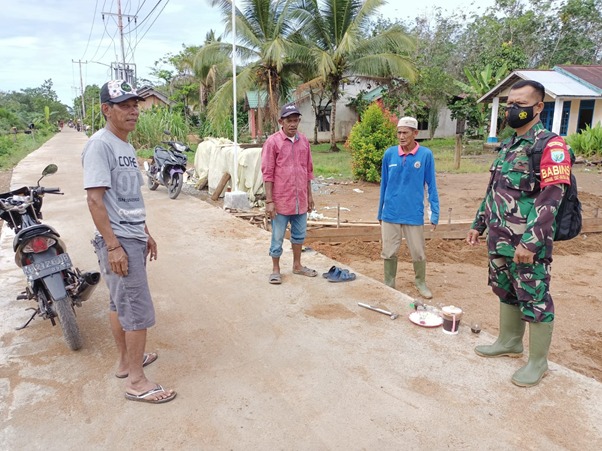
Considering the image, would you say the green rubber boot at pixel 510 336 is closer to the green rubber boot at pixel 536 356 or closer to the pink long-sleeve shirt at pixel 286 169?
the green rubber boot at pixel 536 356

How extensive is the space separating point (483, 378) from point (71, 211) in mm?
7557

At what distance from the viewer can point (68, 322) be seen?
315 centimetres

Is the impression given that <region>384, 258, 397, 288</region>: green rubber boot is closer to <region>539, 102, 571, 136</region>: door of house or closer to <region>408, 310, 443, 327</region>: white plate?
<region>408, 310, 443, 327</region>: white plate

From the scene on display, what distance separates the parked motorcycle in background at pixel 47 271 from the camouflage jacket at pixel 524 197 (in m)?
2.89

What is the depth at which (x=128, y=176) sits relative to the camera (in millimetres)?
2539

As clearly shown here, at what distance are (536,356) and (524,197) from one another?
0.98m

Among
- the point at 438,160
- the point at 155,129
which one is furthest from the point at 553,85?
the point at 155,129

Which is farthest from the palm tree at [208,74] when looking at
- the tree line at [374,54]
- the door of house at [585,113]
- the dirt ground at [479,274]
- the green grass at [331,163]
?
the door of house at [585,113]

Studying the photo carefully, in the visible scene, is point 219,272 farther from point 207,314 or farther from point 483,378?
point 483,378

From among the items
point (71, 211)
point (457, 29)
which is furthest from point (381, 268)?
point (457, 29)

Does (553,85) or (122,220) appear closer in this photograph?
(122,220)

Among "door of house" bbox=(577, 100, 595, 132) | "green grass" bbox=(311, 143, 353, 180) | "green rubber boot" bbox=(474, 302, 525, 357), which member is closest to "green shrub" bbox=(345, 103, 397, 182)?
"green grass" bbox=(311, 143, 353, 180)

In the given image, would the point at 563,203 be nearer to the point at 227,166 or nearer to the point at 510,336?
the point at 510,336

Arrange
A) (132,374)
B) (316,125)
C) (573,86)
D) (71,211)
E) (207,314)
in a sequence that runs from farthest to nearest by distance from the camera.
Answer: (316,125) → (573,86) → (71,211) → (207,314) → (132,374)
